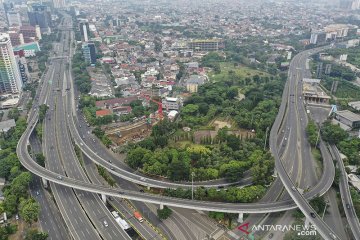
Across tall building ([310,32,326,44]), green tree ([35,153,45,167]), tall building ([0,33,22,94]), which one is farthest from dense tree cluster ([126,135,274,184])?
tall building ([310,32,326,44])

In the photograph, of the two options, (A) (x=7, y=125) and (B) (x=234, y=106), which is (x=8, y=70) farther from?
(B) (x=234, y=106)

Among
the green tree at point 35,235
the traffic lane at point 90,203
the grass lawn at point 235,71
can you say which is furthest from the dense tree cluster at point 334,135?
the green tree at point 35,235

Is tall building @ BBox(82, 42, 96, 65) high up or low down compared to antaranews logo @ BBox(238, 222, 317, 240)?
up

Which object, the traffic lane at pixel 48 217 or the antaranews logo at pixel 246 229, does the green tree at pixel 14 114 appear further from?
the antaranews logo at pixel 246 229

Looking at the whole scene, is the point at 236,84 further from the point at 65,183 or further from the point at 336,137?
the point at 65,183

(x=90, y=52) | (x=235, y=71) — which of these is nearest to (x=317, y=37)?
(x=235, y=71)

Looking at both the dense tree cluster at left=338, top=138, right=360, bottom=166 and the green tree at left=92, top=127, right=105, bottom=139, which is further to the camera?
the green tree at left=92, top=127, right=105, bottom=139

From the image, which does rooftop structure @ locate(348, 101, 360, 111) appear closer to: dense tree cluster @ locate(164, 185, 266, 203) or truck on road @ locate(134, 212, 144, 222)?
dense tree cluster @ locate(164, 185, 266, 203)

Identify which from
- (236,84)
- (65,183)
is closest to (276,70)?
(236,84)
